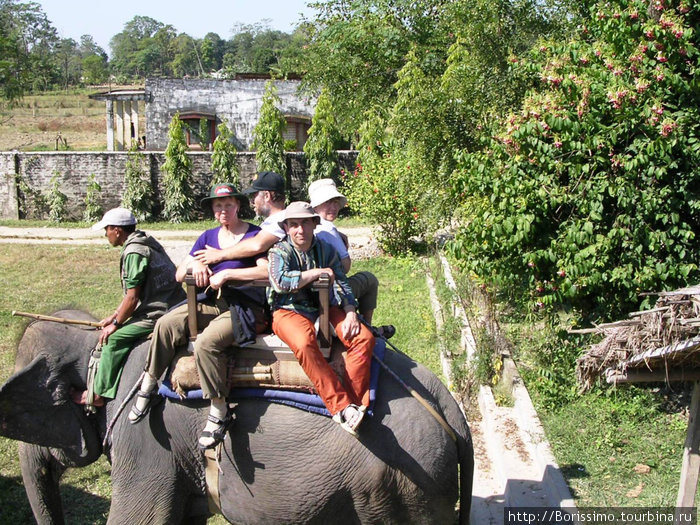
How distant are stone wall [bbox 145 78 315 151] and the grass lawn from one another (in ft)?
40.5

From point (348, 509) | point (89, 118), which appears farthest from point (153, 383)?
point (89, 118)

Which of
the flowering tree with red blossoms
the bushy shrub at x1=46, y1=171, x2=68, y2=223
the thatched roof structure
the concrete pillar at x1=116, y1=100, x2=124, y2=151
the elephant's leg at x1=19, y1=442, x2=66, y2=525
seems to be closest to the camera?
the thatched roof structure

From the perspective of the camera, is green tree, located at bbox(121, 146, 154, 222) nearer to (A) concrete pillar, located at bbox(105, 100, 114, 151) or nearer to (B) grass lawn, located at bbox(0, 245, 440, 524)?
(B) grass lawn, located at bbox(0, 245, 440, 524)

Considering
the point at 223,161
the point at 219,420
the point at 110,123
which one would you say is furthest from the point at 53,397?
the point at 110,123

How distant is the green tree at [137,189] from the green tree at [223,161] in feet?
6.77

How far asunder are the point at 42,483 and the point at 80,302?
7.50 m

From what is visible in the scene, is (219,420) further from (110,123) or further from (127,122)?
(127,122)

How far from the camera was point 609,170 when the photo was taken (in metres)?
7.00

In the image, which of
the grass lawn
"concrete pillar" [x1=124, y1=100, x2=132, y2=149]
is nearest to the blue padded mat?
the grass lawn

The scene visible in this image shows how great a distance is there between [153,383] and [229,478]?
2.46 ft

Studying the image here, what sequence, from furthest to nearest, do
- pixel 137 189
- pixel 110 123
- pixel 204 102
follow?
pixel 110 123
pixel 204 102
pixel 137 189

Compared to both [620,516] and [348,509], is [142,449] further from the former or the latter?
[620,516]

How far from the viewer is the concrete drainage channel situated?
5.70 metres

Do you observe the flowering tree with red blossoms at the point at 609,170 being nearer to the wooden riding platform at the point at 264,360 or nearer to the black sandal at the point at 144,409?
the wooden riding platform at the point at 264,360
